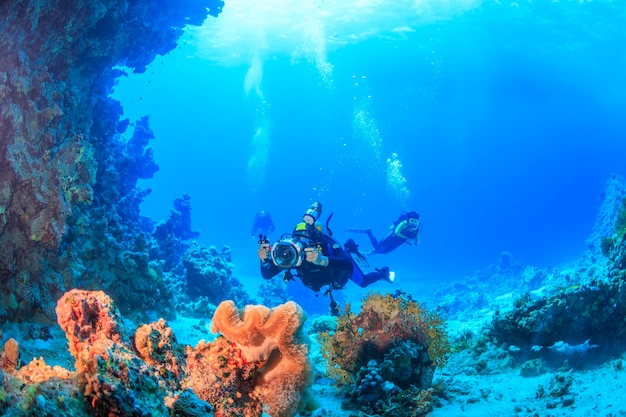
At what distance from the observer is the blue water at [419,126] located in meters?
34.4

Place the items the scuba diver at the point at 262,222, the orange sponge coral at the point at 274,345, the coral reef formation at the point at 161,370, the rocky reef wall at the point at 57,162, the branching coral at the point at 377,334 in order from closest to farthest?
the coral reef formation at the point at 161,370 → the orange sponge coral at the point at 274,345 → the branching coral at the point at 377,334 → the rocky reef wall at the point at 57,162 → the scuba diver at the point at 262,222

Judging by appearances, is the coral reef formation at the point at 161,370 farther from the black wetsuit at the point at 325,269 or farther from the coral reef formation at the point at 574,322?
the coral reef formation at the point at 574,322

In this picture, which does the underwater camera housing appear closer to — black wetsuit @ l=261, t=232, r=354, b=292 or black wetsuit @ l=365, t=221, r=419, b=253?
black wetsuit @ l=261, t=232, r=354, b=292

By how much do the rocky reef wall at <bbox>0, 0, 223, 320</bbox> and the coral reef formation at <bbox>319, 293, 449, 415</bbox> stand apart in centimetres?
442

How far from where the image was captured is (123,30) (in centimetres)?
861

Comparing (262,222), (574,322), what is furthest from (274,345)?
(262,222)

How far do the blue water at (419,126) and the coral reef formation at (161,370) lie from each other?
95.6 ft

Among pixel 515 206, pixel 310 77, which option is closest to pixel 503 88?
pixel 310 77

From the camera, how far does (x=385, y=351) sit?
15.4 ft

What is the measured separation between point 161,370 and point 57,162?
5.27m

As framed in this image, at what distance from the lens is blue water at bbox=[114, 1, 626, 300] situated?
3444 cm

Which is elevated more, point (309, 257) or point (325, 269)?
point (325, 269)

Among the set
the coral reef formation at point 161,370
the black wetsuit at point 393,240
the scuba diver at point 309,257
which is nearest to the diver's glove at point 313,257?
the scuba diver at point 309,257

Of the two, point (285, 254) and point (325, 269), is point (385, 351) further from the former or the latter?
point (325, 269)
